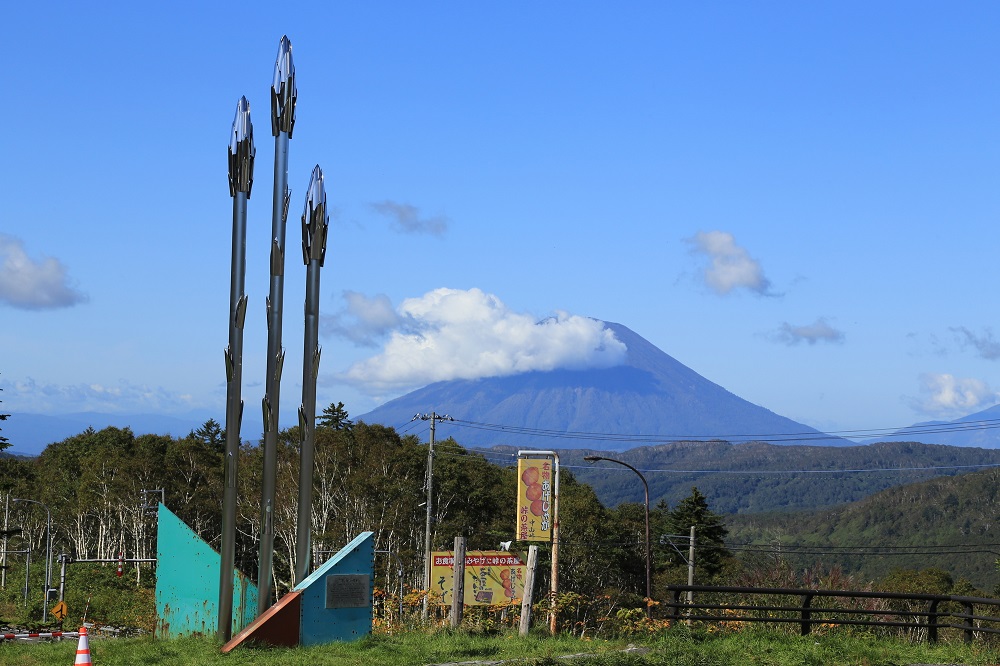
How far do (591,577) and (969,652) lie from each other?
175ft

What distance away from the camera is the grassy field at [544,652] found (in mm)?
16016

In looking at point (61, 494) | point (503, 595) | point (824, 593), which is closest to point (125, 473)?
point (61, 494)

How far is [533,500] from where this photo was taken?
48438 mm

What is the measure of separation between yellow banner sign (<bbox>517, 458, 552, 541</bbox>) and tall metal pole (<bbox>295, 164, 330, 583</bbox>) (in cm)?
2923

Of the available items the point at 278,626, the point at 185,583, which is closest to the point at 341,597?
the point at 278,626

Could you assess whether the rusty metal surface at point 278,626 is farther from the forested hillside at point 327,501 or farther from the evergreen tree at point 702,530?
the evergreen tree at point 702,530

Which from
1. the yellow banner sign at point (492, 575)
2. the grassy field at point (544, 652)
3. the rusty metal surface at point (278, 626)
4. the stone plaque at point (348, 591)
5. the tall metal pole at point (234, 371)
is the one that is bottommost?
the yellow banner sign at point (492, 575)

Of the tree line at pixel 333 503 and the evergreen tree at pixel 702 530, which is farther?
the evergreen tree at pixel 702 530

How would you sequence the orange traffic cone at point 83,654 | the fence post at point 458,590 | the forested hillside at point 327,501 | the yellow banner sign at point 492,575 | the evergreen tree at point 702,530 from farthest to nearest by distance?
the evergreen tree at point 702,530
the forested hillside at point 327,501
the yellow banner sign at point 492,575
the fence post at point 458,590
the orange traffic cone at point 83,654

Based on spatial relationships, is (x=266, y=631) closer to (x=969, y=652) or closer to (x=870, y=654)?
(x=870, y=654)

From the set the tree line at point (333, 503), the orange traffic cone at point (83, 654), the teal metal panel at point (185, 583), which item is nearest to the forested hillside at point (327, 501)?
the tree line at point (333, 503)

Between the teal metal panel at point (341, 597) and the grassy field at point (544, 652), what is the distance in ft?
1.46

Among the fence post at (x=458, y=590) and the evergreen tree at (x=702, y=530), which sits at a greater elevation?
the fence post at (x=458, y=590)

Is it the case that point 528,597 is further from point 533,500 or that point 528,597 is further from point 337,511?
point 337,511
